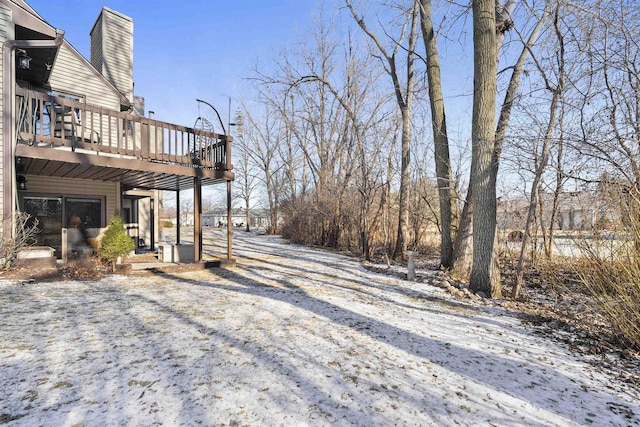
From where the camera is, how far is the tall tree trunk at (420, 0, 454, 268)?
8.24 m

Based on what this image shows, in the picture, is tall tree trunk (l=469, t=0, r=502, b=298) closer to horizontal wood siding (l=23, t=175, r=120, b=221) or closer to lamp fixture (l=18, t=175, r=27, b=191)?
horizontal wood siding (l=23, t=175, r=120, b=221)

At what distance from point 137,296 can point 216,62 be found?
1271 centimetres

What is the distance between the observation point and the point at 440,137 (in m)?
8.33

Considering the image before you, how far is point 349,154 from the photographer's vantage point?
14016 millimetres

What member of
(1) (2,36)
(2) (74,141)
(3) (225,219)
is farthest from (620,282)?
(3) (225,219)

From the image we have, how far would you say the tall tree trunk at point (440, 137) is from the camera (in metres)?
8.24

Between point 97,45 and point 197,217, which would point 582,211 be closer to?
point 197,217

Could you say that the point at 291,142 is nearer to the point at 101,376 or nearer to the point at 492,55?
the point at 492,55

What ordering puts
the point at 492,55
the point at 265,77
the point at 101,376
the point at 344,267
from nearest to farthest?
the point at 101,376, the point at 492,55, the point at 344,267, the point at 265,77

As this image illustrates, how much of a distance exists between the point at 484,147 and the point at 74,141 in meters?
7.88

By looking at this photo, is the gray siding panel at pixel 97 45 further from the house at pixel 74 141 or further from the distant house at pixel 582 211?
the distant house at pixel 582 211

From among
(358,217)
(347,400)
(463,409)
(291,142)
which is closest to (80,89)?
(358,217)

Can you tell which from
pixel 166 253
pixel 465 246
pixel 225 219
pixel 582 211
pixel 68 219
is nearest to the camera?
pixel 582 211

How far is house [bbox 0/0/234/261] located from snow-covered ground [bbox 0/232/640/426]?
8.66 feet
